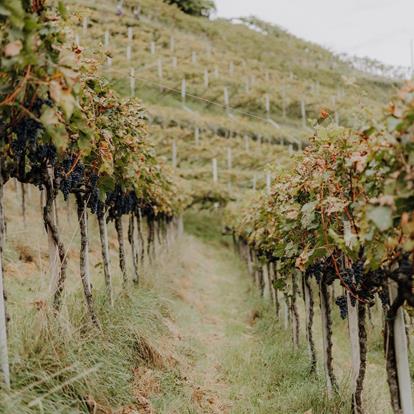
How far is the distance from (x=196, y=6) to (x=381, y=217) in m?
63.5

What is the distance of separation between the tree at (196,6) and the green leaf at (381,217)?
200 ft

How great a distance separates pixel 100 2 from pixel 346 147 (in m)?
49.0

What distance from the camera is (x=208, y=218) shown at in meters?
26.6

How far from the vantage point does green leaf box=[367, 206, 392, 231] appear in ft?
7.38

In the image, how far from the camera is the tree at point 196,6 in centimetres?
5959

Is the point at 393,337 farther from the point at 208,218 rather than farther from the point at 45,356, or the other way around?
the point at 208,218

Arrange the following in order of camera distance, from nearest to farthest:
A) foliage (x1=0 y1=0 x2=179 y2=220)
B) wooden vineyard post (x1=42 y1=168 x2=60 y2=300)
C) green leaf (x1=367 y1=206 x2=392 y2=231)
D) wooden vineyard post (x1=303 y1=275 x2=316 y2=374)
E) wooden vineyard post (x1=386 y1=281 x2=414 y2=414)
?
green leaf (x1=367 y1=206 x2=392 y2=231)
foliage (x1=0 y1=0 x2=179 y2=220)
wooden vineyard post (x1=386 y1=281 x2=414 y2=414)
wooden vineyard post (x1=42 y1=168 x2=60 y2=300)
wooden vineyard post (x1=303 y1=275 x2=316 y2=374)

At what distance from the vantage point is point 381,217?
7.45 ft

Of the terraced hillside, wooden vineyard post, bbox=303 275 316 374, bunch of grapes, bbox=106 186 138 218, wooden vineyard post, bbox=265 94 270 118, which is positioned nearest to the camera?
wooden vineyard post, bbox=303 275 316 374

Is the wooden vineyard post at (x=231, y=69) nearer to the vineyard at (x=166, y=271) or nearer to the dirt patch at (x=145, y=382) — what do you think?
the vineyard at (x=166, y=271)

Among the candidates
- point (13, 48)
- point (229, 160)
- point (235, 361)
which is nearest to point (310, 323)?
point (235, 361)

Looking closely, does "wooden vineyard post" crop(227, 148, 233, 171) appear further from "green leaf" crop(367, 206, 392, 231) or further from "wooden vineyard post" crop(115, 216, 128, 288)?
"green leaf" crop(367, 206, 392, 231)

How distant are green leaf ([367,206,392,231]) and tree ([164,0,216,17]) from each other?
60.8 m

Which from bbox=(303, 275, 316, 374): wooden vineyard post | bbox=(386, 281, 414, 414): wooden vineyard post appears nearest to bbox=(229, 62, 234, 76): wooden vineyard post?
bbox=(303, 275, 316, 374): wooden vineyard post
